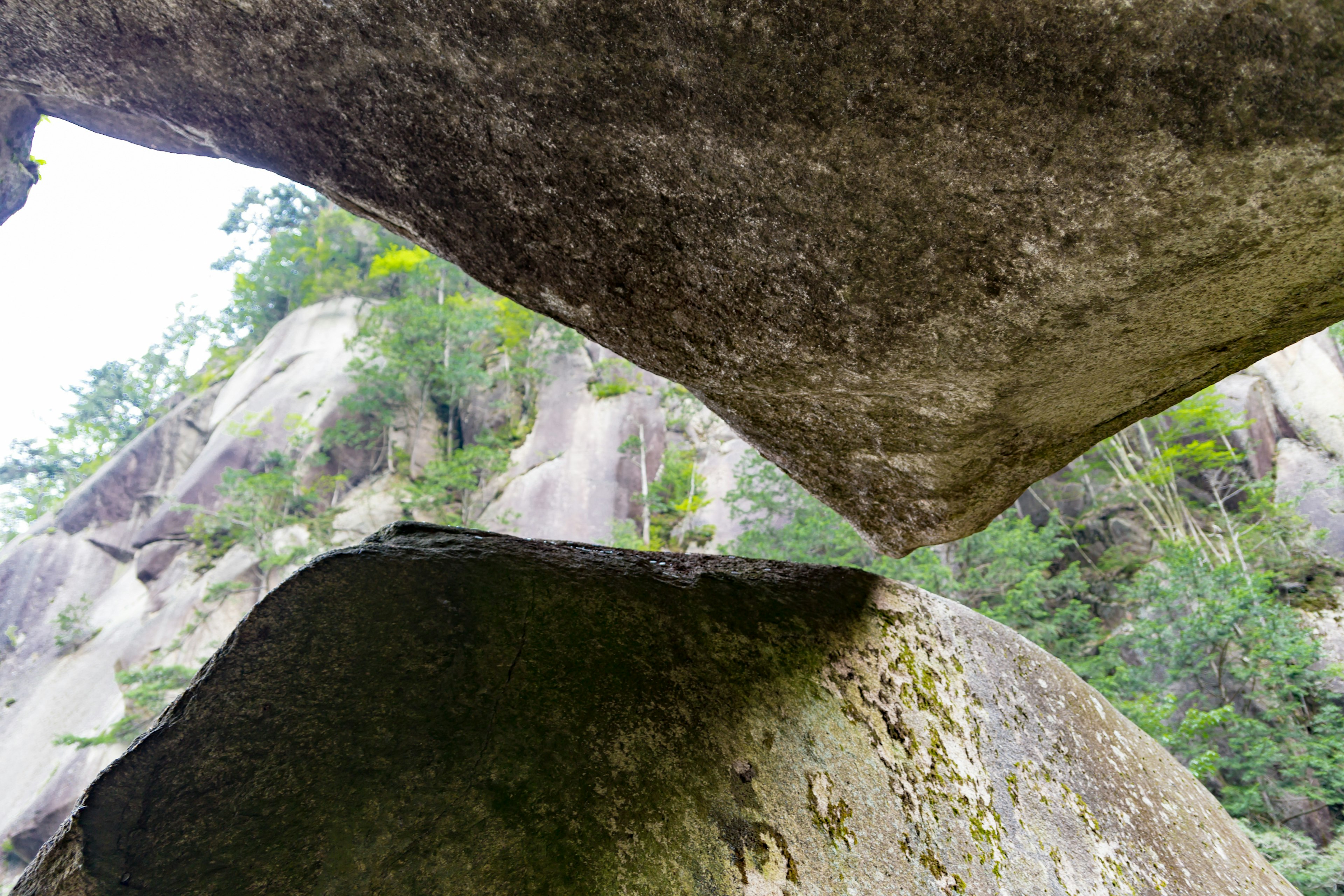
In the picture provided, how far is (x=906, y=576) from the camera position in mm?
12953

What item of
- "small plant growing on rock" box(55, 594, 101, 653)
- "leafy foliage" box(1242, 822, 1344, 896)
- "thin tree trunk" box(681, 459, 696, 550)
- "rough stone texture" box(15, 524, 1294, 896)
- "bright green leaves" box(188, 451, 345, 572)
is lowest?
"leafy foliage" box(1242, 822, 1344, 896)

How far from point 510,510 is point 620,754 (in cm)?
1708

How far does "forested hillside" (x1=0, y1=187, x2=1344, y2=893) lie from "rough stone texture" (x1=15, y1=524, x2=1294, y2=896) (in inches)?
252

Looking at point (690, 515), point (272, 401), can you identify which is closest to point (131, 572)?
point (272, 401)

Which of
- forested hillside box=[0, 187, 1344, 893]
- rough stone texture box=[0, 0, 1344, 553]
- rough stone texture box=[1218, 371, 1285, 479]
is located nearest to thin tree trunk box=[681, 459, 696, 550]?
forested hillside box=[0, 187, 1344, 893]

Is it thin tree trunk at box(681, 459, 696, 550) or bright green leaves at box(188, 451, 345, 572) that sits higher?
bright green leaves at box(188, 451, 345, 572)

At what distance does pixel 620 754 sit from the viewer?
2588 mm

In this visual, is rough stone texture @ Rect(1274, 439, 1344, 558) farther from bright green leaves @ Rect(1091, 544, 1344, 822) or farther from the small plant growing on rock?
the small plant growing on rock

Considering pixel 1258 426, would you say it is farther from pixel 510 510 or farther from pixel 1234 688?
pixel 510 510

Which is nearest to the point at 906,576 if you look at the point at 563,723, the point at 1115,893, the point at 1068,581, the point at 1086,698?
the point at 1068,581

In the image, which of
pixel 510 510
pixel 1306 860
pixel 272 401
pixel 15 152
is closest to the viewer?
pixel 15 152

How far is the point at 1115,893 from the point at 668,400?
2042 centimetres

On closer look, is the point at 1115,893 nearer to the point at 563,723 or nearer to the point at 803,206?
the point at 563,723

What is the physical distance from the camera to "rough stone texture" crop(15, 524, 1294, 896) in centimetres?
214
